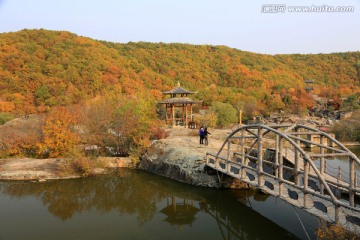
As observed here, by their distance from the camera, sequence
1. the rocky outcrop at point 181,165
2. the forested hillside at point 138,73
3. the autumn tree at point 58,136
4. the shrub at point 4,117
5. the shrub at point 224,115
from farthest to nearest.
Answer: the forested hillside at point 138,73 < the shrub at point 224,115 < the shrub at point 4,117 < the autumn tree at point 58,136 < the rocky outcrop at point 181,165

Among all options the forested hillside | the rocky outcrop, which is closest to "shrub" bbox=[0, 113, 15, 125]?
the forested hillside

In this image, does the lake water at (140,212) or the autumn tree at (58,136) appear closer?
the lake water at (140,212)

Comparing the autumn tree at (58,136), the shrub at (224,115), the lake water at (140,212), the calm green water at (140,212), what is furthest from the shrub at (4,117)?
the shrub at (224,115)

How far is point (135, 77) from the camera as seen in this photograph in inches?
2226

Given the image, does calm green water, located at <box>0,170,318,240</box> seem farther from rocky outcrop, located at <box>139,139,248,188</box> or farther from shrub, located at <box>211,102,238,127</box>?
shrub, located at <box>211,102,238,127</box>

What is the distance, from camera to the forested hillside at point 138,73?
44.3 m

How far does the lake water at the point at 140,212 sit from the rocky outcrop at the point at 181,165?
511 mm

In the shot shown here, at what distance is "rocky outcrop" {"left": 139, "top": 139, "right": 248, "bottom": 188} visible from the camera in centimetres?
1562

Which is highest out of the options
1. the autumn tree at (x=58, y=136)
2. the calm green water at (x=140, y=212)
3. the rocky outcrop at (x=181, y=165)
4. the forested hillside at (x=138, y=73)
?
the forested hillside at (x=138, y=73)

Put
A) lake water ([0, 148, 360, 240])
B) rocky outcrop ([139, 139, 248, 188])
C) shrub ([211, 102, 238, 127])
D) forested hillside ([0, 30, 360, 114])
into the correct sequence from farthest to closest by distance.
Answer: forested hillside ([0, 30, 360, 114]) < shrub ([211, 102, 238, 127]) < rocky outcrop ([139, 139, 248, 188]) < lake water ([0, 148, 360, 240])

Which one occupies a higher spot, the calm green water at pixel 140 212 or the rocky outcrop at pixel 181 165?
the rocky outcrop at pixel 181 165

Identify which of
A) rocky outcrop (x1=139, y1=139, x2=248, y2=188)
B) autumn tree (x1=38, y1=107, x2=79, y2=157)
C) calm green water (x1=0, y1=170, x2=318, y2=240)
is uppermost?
autumn tree (x1=38, y1=107, x2=79, y2=157)

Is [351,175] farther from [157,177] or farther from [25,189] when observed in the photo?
[25,189]

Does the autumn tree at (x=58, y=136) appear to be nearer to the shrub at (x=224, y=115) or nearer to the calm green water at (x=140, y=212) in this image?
the calm green water at (x=140, y=212)
